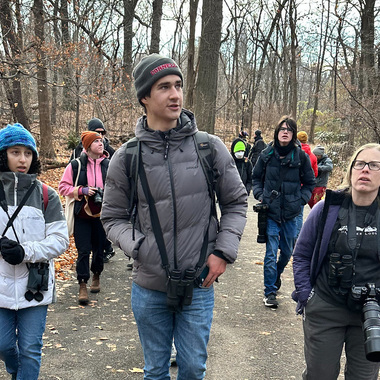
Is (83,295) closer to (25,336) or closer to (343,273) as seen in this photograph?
(25,336)

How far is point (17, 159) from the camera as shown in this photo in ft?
10.0

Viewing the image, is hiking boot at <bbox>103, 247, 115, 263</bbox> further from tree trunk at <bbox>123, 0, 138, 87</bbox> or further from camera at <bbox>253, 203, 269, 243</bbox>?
tree trunk at <bbox>123, 0, 138, 87</bbox>

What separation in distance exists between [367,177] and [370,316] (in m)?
0.88

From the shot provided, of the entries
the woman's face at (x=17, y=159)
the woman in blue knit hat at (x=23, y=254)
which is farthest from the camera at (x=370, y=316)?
the woman's face at (x=17, y=159)

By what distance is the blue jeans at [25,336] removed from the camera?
291 cm

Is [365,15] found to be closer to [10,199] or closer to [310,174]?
[310,174]

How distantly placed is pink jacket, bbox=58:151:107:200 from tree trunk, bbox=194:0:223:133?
872cm

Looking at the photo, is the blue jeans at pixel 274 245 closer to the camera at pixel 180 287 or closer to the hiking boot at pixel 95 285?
the hiking boot at pixel 95 285

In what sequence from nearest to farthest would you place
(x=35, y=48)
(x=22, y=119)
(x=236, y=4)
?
1. (x=35, y=48)
2. (x=22, y=119)
3. (x=236, y=4)

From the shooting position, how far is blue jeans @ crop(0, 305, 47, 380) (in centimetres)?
291

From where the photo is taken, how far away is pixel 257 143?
50.1ft

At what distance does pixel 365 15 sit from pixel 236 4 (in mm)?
17948

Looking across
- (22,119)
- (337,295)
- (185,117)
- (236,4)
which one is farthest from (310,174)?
(236,4)

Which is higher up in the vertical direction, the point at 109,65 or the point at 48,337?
the point at 109,65
